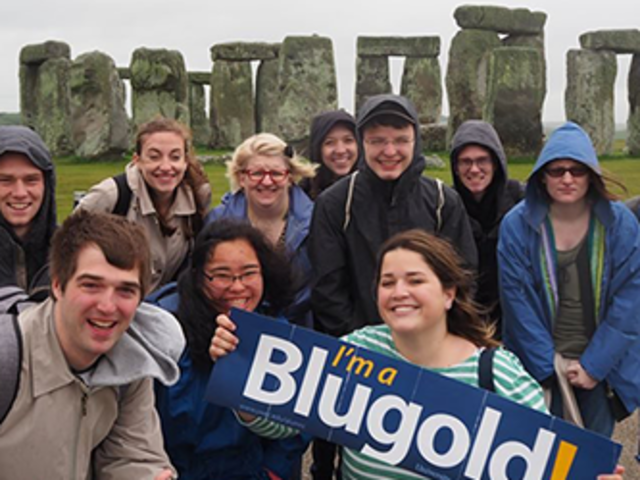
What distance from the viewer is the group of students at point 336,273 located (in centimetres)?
277

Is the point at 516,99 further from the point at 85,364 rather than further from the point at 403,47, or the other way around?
the point at 85,364

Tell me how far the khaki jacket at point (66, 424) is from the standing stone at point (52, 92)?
18297 millimetres

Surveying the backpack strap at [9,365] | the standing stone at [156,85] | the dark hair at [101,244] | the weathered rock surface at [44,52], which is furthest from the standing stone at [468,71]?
the backpack strap at [9,365]

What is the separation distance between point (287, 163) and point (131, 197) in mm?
754

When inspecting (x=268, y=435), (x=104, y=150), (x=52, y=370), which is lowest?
(x=104, y=150)

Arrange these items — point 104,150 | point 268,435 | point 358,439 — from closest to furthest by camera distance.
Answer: point 358,439 → point 268,435 → point 104,150

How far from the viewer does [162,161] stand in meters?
4.32

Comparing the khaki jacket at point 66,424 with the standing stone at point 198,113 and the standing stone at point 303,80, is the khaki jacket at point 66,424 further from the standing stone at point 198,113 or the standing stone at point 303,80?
the standing stone at point 198,113

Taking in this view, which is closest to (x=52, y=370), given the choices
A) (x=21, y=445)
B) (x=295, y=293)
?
(x=21, y=445)

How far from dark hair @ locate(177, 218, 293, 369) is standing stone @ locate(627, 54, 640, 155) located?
16.8 meters

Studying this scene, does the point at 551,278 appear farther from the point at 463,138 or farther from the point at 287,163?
the point at 287,163

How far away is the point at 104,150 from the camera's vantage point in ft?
60.7

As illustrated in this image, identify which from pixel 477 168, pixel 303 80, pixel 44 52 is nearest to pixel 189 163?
pixel 477 168

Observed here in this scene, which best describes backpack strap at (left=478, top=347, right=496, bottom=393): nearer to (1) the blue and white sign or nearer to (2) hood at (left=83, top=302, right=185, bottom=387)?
(1) the blue and white sign
